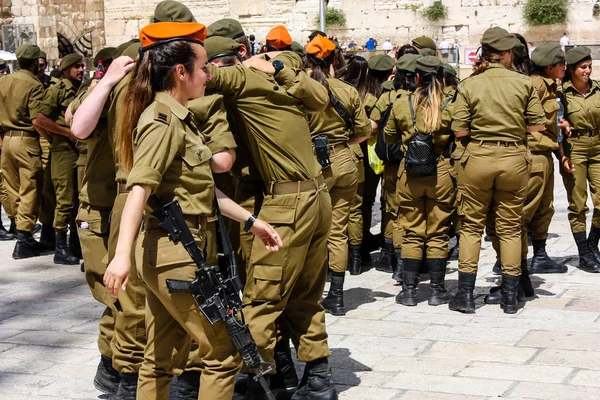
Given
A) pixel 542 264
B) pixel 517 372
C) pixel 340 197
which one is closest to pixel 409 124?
pixel 340 197

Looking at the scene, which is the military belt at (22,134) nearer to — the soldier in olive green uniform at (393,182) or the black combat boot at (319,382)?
the soldier in olive green uniform at (393,182)

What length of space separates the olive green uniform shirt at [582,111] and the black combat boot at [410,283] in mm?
2131

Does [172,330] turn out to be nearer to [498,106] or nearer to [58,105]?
[498,106]

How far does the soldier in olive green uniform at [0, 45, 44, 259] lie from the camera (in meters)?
9.43

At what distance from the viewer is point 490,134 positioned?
673 cm

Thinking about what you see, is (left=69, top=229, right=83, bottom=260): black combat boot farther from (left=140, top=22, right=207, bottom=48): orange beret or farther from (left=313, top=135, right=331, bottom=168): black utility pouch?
(left=140, top=22, right=207, bottom=48): orange beret

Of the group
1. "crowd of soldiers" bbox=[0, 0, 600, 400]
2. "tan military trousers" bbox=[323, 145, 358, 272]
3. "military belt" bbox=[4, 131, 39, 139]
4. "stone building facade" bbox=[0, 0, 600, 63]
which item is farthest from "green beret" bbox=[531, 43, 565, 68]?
"stone building facade" bbox=[0, 0, 600, 63]

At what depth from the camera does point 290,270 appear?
488 cm

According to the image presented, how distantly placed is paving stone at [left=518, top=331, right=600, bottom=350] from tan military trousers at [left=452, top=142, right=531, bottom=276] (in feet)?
2.34

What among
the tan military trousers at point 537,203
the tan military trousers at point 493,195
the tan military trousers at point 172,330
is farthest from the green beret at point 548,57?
the tan military trousers at point 172,330

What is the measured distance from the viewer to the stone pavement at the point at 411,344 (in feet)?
17.6

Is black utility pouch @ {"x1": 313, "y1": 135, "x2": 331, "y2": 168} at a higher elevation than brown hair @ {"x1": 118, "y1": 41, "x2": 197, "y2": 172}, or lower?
lower

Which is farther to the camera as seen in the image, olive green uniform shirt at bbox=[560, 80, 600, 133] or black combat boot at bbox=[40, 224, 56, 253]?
black combat boot at bbox=[40, 224, 56, 253]

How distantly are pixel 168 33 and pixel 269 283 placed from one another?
4.65ft
